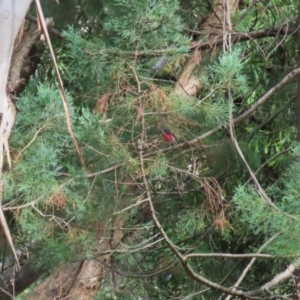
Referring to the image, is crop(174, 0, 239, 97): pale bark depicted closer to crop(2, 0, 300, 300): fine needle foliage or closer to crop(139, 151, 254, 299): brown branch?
crop(2, 0, 300, 300): fine needle foliage

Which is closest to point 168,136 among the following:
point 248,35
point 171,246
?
point 171,246

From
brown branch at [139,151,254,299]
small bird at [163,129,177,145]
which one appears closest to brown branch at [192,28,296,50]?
small bird at [163,129,177,145]

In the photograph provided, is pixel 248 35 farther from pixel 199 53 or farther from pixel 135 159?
pixel 135 159

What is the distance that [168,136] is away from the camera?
172cm

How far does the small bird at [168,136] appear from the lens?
170cm

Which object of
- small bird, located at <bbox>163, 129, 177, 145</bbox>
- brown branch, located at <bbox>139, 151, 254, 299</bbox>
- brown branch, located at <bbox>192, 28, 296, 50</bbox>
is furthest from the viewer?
brown branch, located at <bbox>192, 28, 296, 50</bbox>

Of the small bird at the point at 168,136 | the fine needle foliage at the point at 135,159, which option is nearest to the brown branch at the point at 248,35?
the fine needle foliage at the point at 135,159

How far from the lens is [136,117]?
5.12ft

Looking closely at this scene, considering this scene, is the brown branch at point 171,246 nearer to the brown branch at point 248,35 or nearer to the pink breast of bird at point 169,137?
the pink breast of bird at point 169,137

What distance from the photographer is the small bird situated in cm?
170

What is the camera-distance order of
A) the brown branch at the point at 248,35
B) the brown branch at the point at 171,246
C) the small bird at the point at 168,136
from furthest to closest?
the brown branch at the point at 248,35 → the small bird at the point at 168,136 → the brown branch at the point at 171,246

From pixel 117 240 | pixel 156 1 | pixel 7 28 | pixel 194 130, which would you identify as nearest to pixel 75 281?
pixel 117 240

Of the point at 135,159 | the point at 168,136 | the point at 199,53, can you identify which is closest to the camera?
the point at 135,159

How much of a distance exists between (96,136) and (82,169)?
188mm
